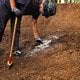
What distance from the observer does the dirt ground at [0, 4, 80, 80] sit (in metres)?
6.08

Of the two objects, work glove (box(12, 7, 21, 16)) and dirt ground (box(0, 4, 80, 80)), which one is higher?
work glove (box(12, 7, 21, 16))

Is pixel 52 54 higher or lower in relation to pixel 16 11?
lower

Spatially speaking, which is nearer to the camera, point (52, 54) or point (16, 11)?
point (16, 11)

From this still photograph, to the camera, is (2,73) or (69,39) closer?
(2,73)

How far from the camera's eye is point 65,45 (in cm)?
713

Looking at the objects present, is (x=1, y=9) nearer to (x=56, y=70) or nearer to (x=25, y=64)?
(x=25, y=64)

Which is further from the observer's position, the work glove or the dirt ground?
the work glove

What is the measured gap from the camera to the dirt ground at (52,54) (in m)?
6.08

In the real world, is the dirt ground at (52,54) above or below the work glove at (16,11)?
below

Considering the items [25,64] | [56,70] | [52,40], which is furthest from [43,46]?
[56,70]

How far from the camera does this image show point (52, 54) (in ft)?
22.6

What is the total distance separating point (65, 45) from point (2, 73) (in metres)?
1.44

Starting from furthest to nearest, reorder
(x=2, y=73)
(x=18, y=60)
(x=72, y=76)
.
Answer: (x=18, y=60) < (x=2, y=73) < (x=72, y=76)

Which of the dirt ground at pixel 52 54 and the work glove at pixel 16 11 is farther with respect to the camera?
the work glove at pixel 16 11
